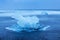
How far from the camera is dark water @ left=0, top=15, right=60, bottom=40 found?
170 centimetres

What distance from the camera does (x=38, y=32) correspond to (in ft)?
5.65

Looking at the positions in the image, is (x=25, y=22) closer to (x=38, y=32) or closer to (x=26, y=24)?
(x=26, y=24)

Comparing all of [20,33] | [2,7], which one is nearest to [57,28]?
[20,33]

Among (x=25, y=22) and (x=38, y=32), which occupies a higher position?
(x=25, y=22)

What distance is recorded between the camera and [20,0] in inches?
67.2

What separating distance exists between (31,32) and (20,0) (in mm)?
349

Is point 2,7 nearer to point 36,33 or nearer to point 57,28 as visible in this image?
point 36,33

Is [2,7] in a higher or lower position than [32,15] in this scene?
higher

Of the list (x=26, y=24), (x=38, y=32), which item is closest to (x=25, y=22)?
(x=26, y=24)

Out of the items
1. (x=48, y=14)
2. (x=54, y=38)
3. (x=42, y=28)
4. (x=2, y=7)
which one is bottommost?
(x=54, y=38)

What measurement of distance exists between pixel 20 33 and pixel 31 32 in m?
0.11

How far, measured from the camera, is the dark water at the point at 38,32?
1.70 metres

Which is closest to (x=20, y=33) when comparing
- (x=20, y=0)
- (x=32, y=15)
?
(x=32, y=15)

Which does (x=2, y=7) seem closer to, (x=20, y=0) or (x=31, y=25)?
(x=20, y=0)
